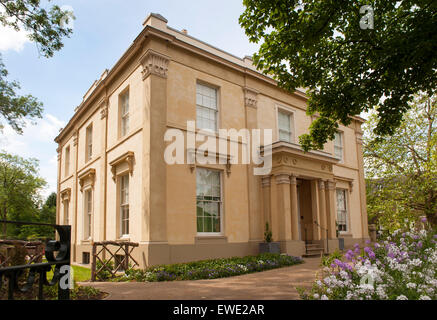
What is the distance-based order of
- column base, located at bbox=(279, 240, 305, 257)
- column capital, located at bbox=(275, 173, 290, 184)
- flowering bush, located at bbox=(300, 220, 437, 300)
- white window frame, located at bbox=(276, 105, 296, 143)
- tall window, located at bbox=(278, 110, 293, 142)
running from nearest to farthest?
flowering bush, located at bbox=(300, 220, 437, 300)
column base, located at bbox=(279, 240, 305, 257)
column capital, located at bbox=(275, 173, 290, 184)
white window frame, located at bbox=(276, 105, 296, 143)
tall window, located at bbox=(278, 110, 293, 142)

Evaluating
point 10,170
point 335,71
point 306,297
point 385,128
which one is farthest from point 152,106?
point 10,170

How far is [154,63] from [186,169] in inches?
160

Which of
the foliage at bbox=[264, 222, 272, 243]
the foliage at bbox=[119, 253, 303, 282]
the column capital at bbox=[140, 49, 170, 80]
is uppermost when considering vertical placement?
the column capital at bbox=[140, 49, 170, 80]

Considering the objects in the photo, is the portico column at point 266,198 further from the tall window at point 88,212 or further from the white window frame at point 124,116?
the tall window at point 88,212

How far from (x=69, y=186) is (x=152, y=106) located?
41.9ft

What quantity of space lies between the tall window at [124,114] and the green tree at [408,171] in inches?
609

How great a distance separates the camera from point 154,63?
1273 cm

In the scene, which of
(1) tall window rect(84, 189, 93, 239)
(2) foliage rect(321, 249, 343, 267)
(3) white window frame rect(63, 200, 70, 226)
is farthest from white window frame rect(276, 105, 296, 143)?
(3) white window frame rect(63, 200, 70, 226)

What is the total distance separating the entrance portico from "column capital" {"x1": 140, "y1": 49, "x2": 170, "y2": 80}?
563 centimetres

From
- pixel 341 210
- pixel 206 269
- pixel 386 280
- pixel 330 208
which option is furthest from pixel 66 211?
pixel 386 280

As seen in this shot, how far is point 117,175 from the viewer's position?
14.6m

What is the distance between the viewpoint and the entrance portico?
14609 mm

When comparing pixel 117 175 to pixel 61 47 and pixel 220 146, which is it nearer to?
pixel 220 146

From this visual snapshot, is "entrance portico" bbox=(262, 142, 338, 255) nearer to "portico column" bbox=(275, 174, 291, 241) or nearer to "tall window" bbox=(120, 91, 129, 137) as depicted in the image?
"portico column" bbox=(275, 174, 291, 241)
